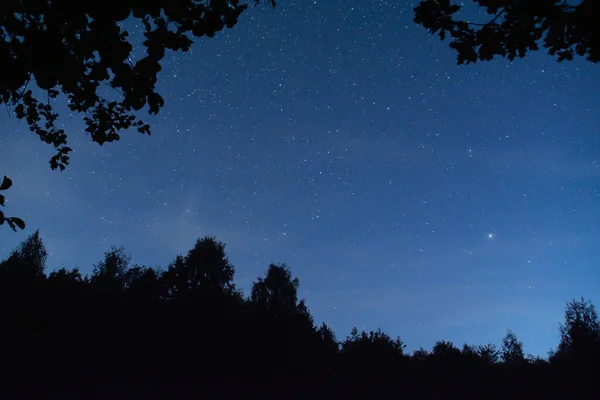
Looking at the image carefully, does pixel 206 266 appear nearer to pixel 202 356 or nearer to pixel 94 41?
pixel 202 356

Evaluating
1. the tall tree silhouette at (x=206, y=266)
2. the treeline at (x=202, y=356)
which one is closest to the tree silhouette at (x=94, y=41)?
the treeline at (x=202, y=356)

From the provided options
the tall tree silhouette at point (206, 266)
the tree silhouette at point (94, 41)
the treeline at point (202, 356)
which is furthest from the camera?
the tall tree silhouette at point (206, 266)

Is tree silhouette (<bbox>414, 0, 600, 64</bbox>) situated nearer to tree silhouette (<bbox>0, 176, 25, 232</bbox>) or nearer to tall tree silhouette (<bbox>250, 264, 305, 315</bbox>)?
tree silhouette (<bbox>0, 176, 25, 232</bbox>)

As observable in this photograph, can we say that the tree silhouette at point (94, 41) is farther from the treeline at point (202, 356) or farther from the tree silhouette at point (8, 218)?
the treeline at point (202, 356)

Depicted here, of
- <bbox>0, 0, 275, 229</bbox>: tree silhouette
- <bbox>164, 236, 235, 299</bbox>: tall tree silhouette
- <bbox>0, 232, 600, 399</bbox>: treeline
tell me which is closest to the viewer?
<bbox>0, 0, 275, 229</bbox>: tree silhouette

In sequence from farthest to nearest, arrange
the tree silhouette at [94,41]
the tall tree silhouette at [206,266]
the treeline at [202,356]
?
the tall tree silhouette at [206,266] → the treeline at [202,356] → the tree silhouette at [94,41]

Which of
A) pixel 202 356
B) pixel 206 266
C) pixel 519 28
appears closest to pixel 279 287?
pixel 206 266

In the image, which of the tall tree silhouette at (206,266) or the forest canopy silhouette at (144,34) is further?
the tall tree silhouette at (206,266)

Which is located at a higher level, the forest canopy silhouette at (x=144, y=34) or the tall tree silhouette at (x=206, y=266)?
the tall tree silhouette at (x=206, y=266)

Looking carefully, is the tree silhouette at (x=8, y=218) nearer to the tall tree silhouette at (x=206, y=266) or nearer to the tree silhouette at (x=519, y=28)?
the tree silhouette at (x=519, y=28)

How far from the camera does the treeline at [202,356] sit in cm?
2250

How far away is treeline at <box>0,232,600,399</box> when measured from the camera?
2250 centimetres

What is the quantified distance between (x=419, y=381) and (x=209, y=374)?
18454 millimetres

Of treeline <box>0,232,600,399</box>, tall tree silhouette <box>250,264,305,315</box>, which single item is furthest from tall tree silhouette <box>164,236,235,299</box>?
treeline <box>0,232,600,399</box>
